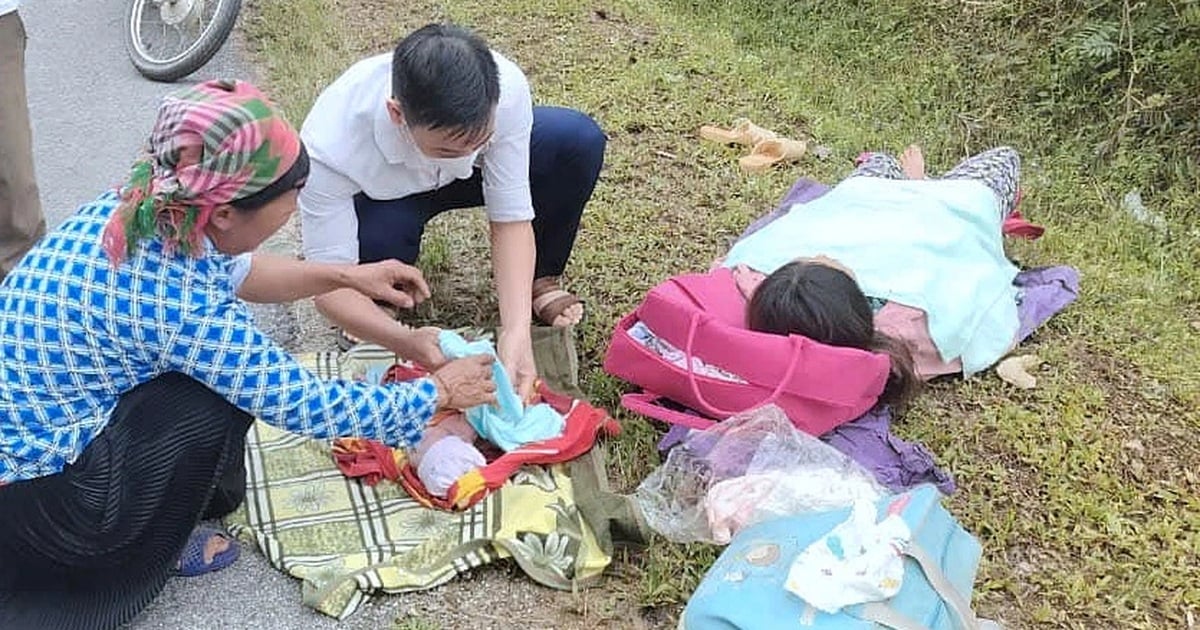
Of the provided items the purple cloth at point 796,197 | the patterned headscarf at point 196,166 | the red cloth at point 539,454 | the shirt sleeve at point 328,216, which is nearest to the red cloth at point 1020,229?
the purple cloth at point 796,197

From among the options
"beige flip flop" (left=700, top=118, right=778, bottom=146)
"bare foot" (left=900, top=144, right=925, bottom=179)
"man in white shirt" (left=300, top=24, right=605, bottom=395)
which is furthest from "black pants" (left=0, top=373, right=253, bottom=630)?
"beige flip flop" (left=700, top=118, right=778, bottom=146)

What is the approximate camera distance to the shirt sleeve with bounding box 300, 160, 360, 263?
288 centimetres

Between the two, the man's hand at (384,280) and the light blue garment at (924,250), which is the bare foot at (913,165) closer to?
the light blue garment at (924,250)

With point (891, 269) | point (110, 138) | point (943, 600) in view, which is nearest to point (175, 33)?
point (110, 138)

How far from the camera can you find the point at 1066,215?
4148mm

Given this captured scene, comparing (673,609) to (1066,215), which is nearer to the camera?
(673,609)

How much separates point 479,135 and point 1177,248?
2.52 metres

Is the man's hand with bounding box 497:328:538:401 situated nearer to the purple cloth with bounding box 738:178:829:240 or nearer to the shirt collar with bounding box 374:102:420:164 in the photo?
the shirt collar with bounding box 374:102:420:164

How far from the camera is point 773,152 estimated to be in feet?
14.5

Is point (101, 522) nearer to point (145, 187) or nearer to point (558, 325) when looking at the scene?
point (145, 187)

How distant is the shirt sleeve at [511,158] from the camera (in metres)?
2.91

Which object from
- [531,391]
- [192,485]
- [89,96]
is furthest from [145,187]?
[89,96]

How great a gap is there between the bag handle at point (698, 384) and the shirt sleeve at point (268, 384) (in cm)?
81

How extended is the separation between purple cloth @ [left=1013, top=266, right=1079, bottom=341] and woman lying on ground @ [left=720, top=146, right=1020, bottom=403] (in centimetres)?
6
